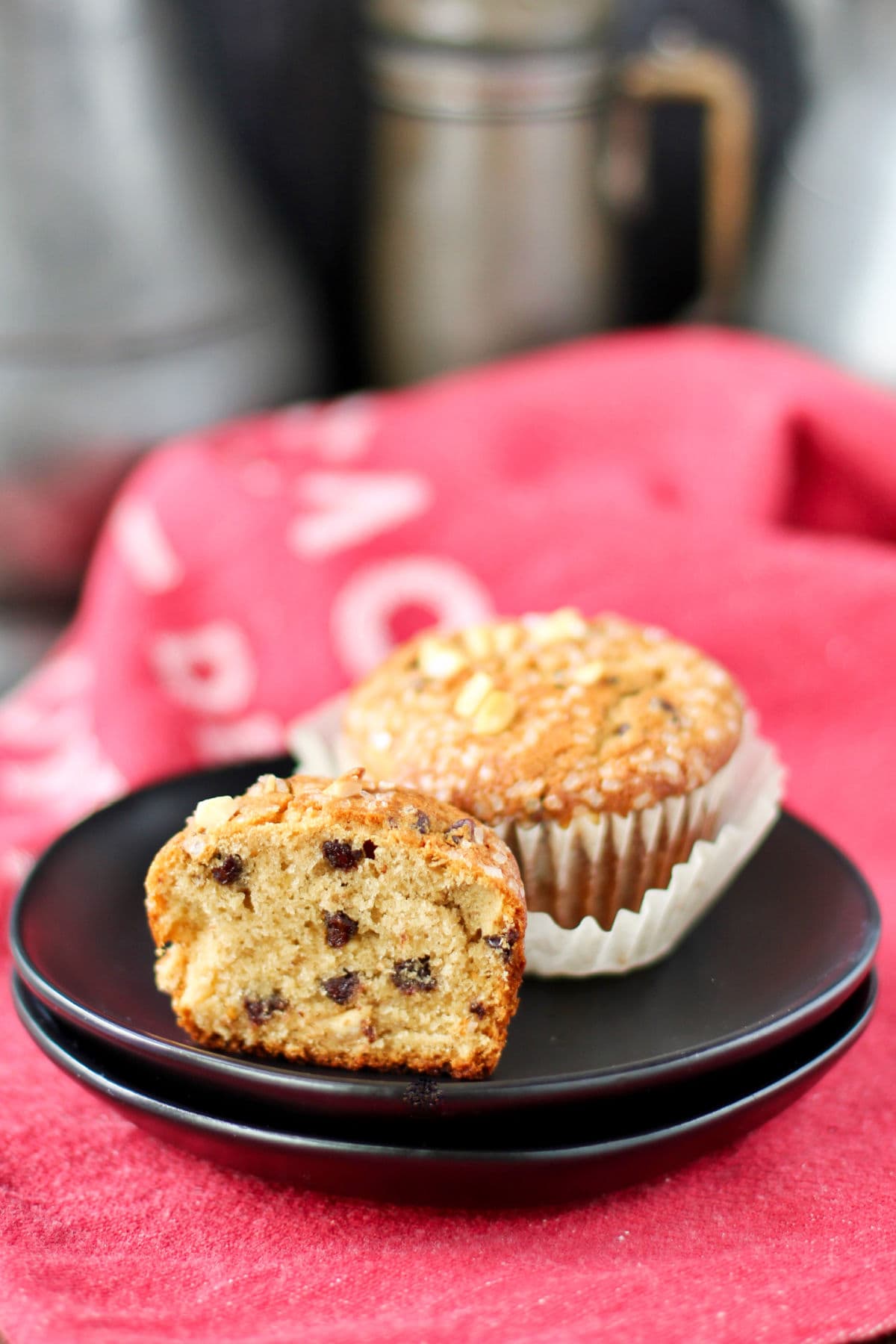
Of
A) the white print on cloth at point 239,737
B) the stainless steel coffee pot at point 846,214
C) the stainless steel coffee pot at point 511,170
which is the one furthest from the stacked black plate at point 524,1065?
the stainless steel coffee pot at point 511,170

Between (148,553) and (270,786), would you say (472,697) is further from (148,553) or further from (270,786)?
(148,553)

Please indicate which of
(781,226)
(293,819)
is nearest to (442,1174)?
(293,819)

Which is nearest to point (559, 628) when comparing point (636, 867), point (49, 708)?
point (636, 867)

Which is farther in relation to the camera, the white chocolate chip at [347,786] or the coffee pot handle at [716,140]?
the coffee pot handle at [716,140]

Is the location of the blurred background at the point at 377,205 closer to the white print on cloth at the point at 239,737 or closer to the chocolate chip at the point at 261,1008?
the white print on cloth at the point at 239,737

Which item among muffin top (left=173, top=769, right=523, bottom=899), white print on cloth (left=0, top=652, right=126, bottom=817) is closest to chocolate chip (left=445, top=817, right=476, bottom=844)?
muffin top (left=173, top=769, right=523, bottom=899)
